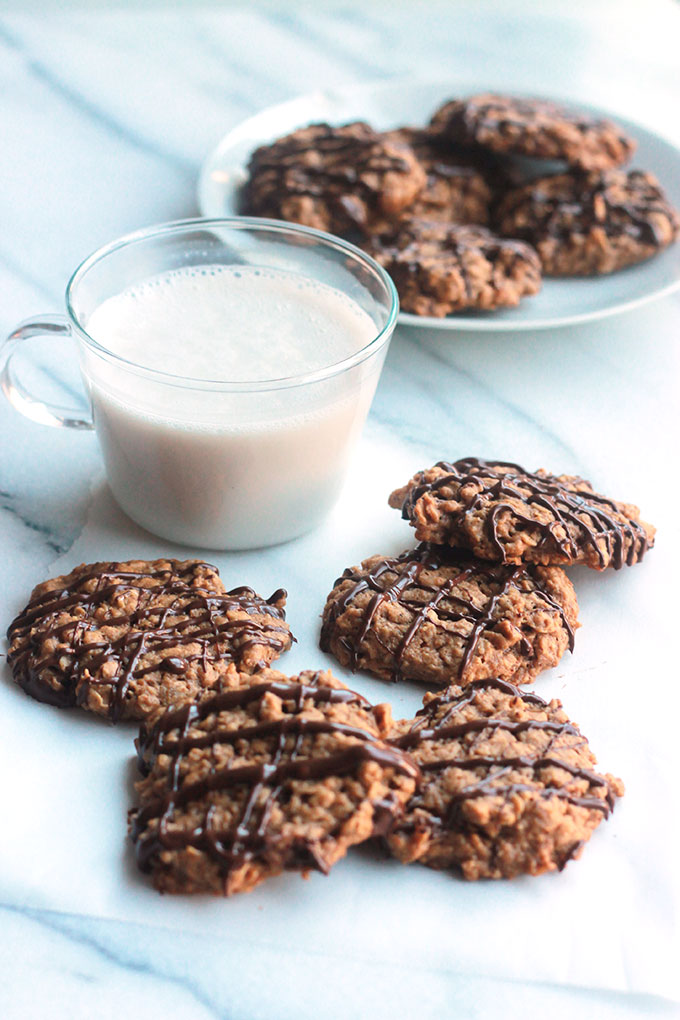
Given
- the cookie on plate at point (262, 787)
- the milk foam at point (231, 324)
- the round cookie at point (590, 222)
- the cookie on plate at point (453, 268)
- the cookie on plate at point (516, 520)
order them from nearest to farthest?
the cookie on plate at point (262, 787)
the cookie on plate at point (516, 520)
the milk foam at point (231, 324)
the cookie on plate at point (453, 268)
the round cookie at point (590, 222)

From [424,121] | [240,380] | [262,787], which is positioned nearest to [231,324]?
[240,380]

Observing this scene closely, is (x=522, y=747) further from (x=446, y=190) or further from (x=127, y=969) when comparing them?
(x=446, y=190)

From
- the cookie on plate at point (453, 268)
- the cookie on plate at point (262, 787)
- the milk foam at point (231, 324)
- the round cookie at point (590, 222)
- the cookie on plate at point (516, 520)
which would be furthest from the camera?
the round cookie at point (590, 222)

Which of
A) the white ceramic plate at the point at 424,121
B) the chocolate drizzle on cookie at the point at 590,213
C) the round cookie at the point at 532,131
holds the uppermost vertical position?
the round cookie at the point at 532,131

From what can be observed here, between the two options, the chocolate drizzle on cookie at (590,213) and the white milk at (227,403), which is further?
the chocolate drizzle on cookie at (590,213)

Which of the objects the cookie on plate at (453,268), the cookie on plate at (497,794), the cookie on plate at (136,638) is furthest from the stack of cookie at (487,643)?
the cookie on plate at (453,268)

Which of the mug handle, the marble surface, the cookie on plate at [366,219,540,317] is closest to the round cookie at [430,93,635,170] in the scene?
the cookie on plate at [366,219,540,317]

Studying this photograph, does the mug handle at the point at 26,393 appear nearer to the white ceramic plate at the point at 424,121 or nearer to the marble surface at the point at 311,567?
the marble surface at the point at 311,567

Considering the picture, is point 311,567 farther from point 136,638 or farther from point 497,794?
point 497,794
